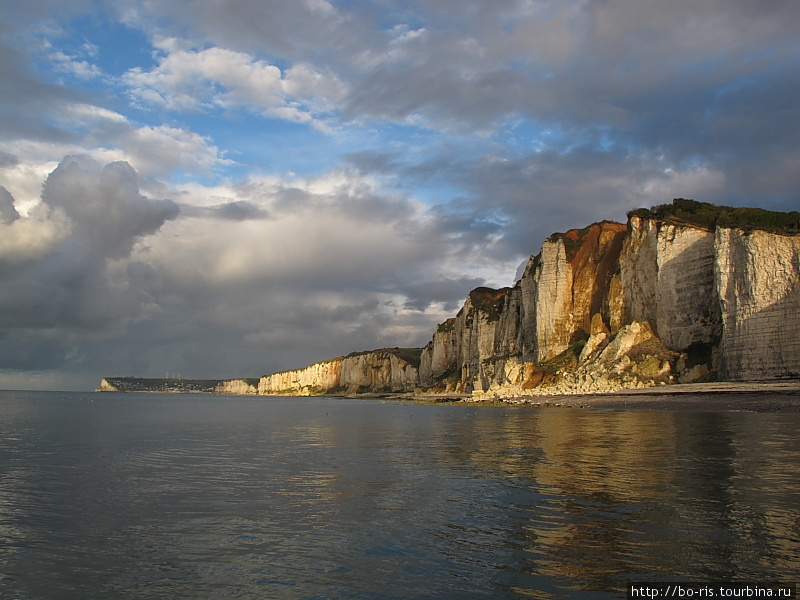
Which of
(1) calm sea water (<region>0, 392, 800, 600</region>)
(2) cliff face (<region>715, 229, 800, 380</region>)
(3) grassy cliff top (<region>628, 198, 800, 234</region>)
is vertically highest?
(3) grassy cliff top (<region>628, 198, 800, 234</region>)

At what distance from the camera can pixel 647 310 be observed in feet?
232

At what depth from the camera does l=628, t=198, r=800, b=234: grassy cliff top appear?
56.2m

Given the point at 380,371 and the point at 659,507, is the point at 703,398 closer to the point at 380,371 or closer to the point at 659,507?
the point at 659,507

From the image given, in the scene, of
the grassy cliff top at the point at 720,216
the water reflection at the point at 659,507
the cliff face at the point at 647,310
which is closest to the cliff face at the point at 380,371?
the cliff face at the point at 647,310

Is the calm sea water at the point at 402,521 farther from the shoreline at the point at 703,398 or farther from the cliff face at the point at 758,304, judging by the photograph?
the cliff face at the point at 758,304

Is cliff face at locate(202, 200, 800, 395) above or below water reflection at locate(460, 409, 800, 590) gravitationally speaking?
above

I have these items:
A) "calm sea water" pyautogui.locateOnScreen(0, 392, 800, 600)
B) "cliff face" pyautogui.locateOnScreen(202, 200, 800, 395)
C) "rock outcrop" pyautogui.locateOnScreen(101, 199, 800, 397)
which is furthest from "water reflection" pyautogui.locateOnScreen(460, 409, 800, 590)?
"cliff face" pyautogui.locateOnScreen(202, 200, 800, 395)

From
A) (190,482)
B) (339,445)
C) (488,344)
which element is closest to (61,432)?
(339,445)

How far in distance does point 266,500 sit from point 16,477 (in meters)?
9.29

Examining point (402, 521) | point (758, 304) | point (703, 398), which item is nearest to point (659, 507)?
point (402, 521)

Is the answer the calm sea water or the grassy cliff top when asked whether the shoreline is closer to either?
the grassy cliff top

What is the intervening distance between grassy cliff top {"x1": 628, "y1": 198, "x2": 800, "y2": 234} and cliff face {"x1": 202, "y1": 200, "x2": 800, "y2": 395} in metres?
0.22

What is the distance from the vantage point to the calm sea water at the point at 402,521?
28.3 ft

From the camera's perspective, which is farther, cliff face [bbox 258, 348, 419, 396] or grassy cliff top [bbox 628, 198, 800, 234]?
cliff face [bbox 258, 348, 419, 396]
